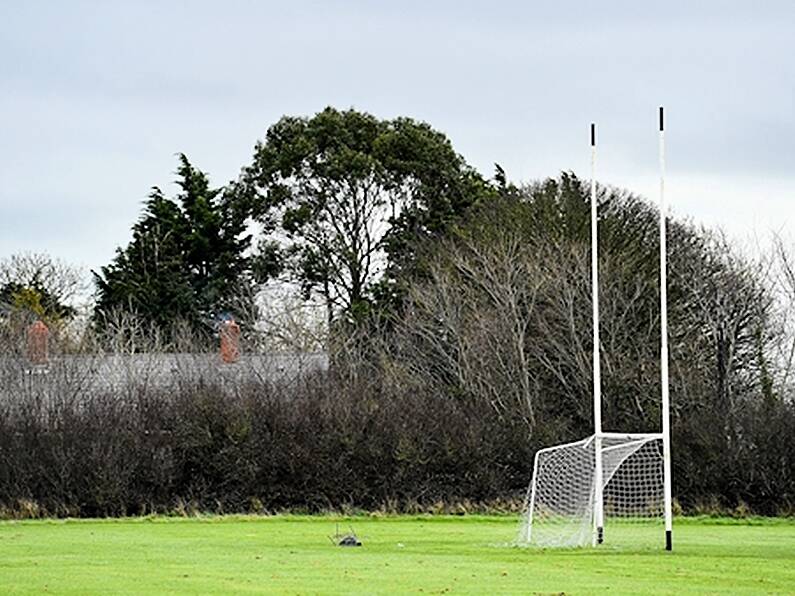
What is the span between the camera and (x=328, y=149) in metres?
56.1

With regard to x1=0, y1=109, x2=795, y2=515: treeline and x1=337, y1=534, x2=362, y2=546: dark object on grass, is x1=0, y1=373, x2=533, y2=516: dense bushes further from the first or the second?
x1=337, y1=534, x2=362, y2=546: dark object on grass

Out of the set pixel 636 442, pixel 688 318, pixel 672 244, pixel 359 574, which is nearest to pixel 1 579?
pixel 359 574

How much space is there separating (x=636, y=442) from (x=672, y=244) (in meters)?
22.5

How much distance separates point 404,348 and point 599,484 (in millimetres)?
22590

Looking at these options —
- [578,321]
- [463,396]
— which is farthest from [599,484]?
[578,321]

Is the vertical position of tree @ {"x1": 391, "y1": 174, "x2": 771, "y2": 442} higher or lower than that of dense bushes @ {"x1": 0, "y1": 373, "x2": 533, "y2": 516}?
higher

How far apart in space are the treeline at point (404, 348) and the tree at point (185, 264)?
0.27 feet

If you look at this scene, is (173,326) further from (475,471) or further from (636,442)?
(636,442)

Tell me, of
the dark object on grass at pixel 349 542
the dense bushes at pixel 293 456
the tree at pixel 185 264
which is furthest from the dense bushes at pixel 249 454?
the tree at pixel 185 264

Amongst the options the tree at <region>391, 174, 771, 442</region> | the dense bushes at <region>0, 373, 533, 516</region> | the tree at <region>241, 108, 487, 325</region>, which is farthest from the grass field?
the tree at <region>241, 108, 487, 325</region>

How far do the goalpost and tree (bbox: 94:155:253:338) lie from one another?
25.3m

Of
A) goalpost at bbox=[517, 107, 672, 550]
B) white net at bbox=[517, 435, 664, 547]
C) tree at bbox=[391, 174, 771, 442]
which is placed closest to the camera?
goalpost at bbox=[517, 107, 672, 550]

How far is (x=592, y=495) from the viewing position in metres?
25.9

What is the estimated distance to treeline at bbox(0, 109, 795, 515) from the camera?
3634 cm
